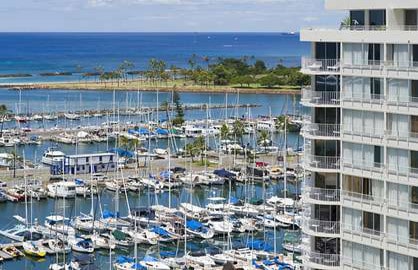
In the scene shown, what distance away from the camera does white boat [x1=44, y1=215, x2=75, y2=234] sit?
2340 inches

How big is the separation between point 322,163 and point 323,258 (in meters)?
2.65

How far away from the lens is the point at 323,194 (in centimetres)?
2466

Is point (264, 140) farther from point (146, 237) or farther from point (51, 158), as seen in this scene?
point (146, 237)

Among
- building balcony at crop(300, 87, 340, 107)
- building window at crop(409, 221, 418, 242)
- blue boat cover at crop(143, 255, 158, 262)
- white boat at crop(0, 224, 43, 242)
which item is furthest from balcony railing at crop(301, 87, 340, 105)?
white boat at crop(0, 224, 43, 242)

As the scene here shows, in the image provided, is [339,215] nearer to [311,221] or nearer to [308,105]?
[311,221]

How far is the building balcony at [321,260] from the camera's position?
966 inches

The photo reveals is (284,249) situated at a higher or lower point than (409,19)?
lower

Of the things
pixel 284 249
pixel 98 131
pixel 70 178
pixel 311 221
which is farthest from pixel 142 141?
pixel 311 221

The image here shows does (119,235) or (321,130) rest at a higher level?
(321,130)

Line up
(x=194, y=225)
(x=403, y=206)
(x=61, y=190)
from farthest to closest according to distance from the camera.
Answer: (x=61, y=190), (x=194, y=225), (x=403, y=206)

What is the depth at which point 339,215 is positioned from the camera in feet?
80.4

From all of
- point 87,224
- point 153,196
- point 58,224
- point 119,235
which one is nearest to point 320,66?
point 119,235

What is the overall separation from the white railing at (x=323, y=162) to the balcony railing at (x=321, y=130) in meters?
0.66

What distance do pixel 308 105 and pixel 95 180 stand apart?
5610 cm
